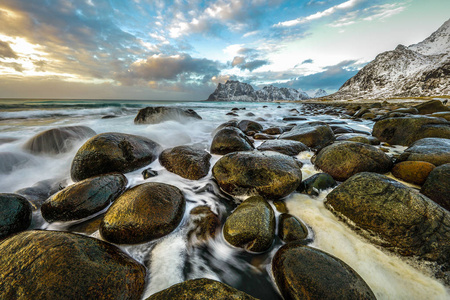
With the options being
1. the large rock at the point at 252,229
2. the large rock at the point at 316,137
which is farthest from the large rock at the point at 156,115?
the large rock at the point at 252,229

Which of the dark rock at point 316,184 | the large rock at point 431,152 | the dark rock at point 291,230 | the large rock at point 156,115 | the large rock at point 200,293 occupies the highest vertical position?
the large rock at point 156,115

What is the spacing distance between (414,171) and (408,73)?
351 ft

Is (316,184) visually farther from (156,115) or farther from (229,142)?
(156,115)

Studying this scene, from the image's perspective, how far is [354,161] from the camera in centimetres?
303

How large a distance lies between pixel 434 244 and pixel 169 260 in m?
2.65

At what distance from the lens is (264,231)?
1903 mm

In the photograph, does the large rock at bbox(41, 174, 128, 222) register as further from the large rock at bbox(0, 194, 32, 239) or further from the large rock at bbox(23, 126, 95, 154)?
the large rock at bbox(23, 126, 95, 154)

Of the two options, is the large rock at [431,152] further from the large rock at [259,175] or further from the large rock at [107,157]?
the large rock at [107,157]

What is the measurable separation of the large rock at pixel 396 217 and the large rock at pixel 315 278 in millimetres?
739

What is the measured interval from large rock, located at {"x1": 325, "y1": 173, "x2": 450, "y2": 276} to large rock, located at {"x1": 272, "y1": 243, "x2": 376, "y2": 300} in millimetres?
739

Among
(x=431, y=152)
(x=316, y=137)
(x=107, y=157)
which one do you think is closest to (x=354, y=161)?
(x=431, y=152)

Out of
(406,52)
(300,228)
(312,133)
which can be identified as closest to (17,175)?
(300,228)

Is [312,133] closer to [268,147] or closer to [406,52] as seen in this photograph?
[268,147]

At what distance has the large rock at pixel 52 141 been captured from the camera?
4527 mm
